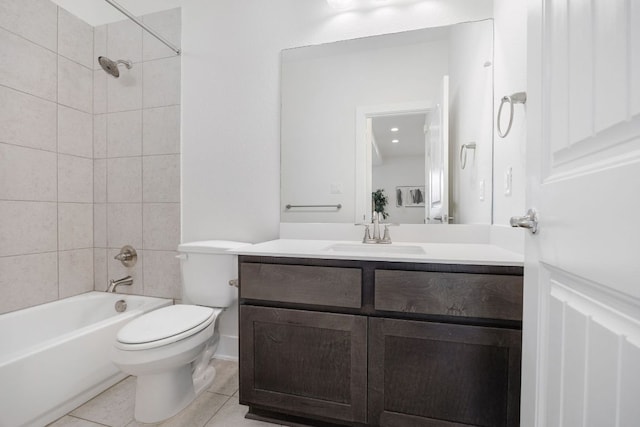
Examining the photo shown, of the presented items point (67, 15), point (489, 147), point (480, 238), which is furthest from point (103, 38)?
point (480, 238)

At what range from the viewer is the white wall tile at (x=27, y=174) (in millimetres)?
1724

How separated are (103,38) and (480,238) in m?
2.93

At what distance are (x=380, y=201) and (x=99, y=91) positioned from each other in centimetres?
223

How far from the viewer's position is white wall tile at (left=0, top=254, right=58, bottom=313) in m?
1.72

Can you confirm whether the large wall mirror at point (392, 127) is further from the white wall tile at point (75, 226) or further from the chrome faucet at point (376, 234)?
the white wall tile at point (75, 226)

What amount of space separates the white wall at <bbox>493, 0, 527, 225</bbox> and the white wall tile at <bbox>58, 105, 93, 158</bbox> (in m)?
2.70

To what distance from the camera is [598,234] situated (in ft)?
1.58

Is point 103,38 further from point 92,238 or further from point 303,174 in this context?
point 303,174

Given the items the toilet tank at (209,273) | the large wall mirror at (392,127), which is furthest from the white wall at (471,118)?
the toilet tank at (209,273)

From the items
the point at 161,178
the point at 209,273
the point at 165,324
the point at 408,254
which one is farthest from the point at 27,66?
the point at 408,254

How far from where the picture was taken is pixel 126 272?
7.13 feet

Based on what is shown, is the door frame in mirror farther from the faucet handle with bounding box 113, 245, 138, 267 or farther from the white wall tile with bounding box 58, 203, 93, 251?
the white wall tile with bounding box 58, 203, 93, 251

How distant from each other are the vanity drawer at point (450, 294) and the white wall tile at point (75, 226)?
2.18 m

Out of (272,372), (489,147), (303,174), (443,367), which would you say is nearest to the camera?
(443,367)
